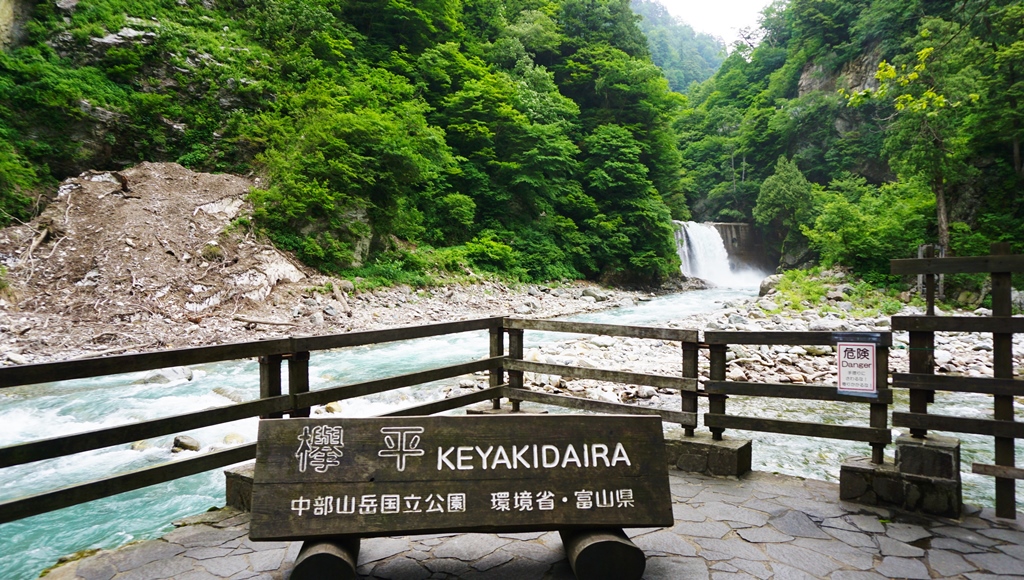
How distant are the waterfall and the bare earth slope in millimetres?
22886

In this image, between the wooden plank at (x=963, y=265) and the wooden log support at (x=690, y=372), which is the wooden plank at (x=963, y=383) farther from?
the wooden log support at (x=690, y=372)

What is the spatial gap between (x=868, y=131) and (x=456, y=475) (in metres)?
43.7

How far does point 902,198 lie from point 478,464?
27.7 m

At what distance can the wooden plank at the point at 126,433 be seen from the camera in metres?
2.75

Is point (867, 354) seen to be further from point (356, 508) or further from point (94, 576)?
point (94, 576)

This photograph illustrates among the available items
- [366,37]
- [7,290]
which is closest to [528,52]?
[366,37]

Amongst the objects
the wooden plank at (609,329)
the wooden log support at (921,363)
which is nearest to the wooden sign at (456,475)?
the wooden plank at (609,329)

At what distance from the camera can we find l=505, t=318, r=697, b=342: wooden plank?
443 cm

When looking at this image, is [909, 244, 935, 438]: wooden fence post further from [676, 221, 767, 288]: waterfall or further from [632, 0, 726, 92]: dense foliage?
[632, 0, 726, 92]: dense foliage

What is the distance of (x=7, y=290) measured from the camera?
1133cm

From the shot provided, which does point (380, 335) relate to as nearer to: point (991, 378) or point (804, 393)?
point (804, 393)

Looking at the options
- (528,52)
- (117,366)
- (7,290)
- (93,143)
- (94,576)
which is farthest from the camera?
A: (528,52)

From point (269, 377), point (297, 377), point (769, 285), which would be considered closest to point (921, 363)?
point (297, 377)

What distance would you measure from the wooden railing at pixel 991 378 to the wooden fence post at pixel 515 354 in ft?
10.4
